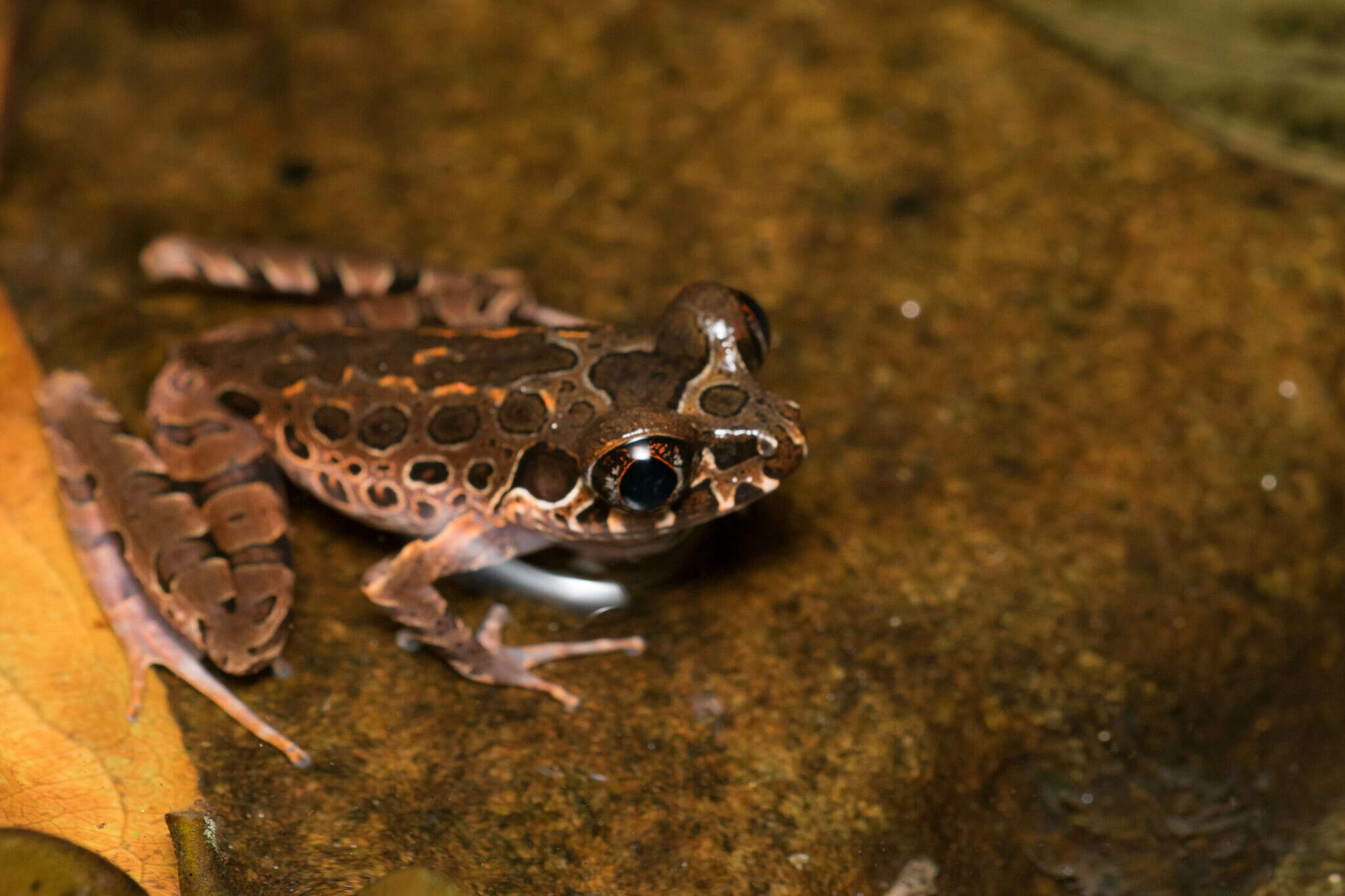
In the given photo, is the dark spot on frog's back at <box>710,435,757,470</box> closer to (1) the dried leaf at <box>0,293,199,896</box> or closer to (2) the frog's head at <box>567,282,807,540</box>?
(2) the frog's head at <box>567,282,807,540</box>

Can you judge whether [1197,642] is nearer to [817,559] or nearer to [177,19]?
[817,559]

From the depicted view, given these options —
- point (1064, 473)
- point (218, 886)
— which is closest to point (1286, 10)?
point (1064, 473)

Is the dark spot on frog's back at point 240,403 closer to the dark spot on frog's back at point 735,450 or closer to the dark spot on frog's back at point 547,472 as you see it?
the dark spot on frog's back at point 547,472

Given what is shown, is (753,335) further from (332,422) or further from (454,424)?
(332,422)

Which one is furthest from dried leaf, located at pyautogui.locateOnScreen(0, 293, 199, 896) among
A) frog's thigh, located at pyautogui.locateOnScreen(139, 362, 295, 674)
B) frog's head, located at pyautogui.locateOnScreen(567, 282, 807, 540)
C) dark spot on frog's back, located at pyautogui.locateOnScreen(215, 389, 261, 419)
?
frog's head, located at pyautogui.locateOnScreen(567, 282, 807, 540)

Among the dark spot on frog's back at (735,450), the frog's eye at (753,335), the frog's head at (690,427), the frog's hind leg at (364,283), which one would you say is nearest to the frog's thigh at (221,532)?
the frog's hind leg at (364,283)

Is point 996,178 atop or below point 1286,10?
below

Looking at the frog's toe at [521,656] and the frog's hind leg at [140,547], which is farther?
the frog's toe at [521,656]
